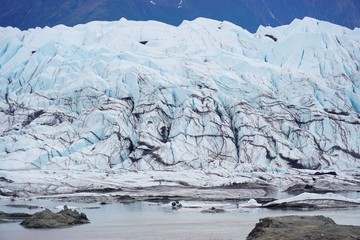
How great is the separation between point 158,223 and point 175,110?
40870 mm

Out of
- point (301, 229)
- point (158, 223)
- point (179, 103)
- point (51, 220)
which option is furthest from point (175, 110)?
point (301, 229)

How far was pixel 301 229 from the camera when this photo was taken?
801 inches

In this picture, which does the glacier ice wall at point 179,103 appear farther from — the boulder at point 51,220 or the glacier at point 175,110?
the boulder at point 51,220

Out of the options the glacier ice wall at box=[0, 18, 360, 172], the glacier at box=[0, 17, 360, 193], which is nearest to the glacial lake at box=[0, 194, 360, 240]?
the glacier at box=[0, 17, 360, 193]

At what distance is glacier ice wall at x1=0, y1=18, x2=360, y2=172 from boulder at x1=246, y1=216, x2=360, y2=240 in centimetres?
3763

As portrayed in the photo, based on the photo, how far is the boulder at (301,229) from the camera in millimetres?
19167

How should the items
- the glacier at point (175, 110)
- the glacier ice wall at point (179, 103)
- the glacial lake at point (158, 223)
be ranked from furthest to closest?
the glacier ice wall at point (179, 103) < the glacier at point (175, 110) < the glacial lake at point (158, 223)

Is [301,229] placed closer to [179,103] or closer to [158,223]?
[158,223]

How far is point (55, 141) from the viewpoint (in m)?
64.4

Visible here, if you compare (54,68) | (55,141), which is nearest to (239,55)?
(54,68)

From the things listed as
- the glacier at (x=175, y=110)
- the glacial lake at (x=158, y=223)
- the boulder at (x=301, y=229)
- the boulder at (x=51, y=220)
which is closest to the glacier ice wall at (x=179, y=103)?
the glacier at (x=175, y=110)

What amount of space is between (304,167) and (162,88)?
1813 centimetres

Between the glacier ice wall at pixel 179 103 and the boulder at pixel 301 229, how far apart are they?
123 ft

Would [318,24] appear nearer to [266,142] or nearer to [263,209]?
[266,142]
